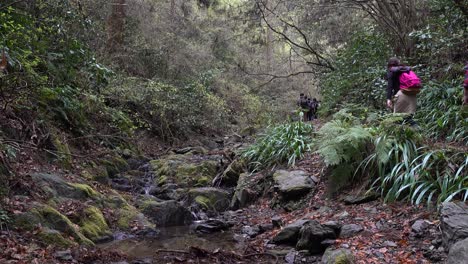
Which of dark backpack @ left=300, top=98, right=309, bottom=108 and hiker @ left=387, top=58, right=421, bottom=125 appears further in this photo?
dark backpack @ left=300, top=98, right=309, bottom=108

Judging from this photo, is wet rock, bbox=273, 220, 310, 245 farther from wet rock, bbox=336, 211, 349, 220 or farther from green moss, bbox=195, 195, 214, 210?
green moss, bbox=195, 195, 214, 210

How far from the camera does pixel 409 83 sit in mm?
7363

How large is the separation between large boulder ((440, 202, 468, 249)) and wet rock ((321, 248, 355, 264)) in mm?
939

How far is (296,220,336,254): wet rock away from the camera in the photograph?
5.08 meters

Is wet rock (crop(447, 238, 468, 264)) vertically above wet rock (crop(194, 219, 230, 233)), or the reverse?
wet rock (crop(447, 238, 468, 264))

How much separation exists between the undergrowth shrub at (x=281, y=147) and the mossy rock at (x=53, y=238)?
499 cm

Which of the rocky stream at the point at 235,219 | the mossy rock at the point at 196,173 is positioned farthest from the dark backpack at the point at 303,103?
the rocky stream at the point at 235,219

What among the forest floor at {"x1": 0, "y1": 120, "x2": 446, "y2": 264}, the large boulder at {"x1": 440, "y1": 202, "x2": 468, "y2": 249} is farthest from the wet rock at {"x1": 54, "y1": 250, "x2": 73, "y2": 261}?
the large boulder at {"x1": 440, "y1": 202, "x2": 468, "y2": 249}

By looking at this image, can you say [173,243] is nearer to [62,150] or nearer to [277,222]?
[277,222]

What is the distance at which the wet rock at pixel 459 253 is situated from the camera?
11.1ft

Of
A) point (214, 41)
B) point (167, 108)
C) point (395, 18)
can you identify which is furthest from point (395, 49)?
point (214, 41)

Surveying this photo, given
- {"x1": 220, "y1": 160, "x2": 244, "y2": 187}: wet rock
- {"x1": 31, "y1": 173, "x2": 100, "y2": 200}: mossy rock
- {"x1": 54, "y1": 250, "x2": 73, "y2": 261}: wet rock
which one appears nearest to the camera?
{"x1": 54, "y1": 250, "x2": 73, "y2": 261}: wet rock

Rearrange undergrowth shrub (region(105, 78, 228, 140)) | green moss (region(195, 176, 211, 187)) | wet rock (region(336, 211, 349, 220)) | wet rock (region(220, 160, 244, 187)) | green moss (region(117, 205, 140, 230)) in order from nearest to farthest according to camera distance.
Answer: wet rock (region(336, 211, 349, 220)), green moss (region(117, 205, 140, 230)), wet rock (region(220, 160, 244, 187)), green moss (region(195, 176, 211, 187)), undergrowth shrub (region(105, 78, 228, 140))

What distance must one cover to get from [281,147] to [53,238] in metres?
5.80
